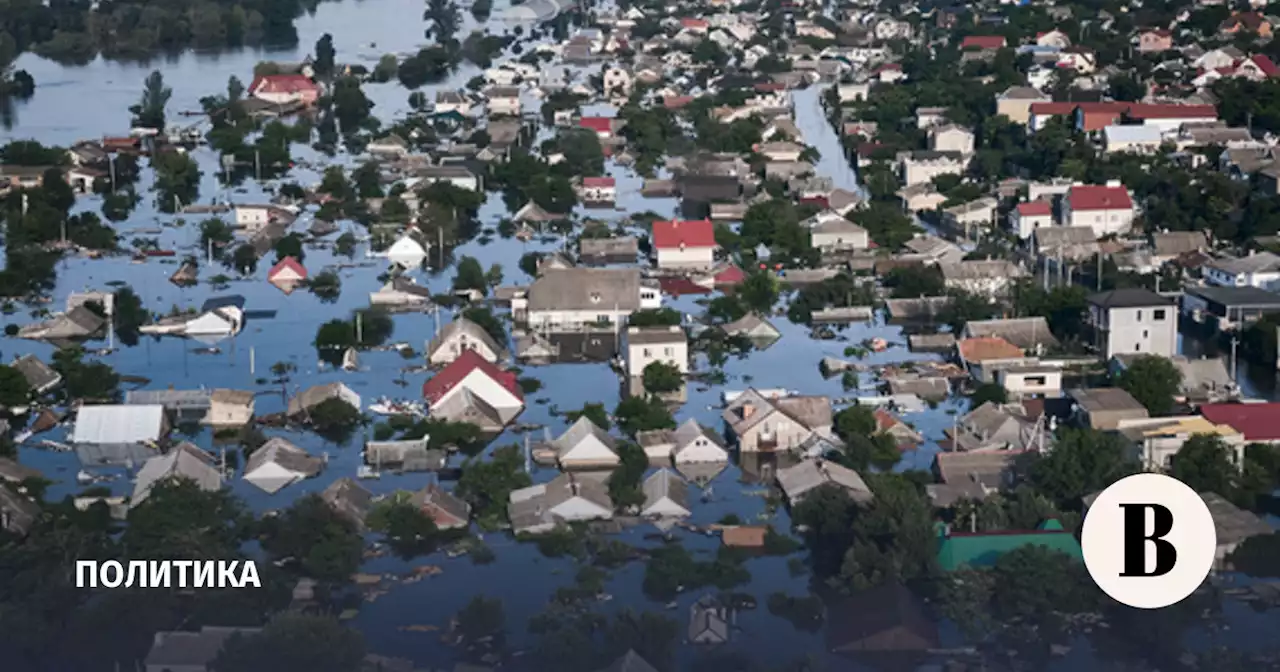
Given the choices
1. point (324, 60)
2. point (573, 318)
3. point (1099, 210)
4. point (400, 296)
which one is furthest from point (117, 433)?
point (324, 60)

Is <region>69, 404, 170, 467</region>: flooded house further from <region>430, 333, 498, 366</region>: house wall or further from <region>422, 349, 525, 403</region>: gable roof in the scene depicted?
<region>430, 333, 498, 366</region>: house wall

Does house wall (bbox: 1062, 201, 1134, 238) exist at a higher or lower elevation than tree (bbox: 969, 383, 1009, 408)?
higher

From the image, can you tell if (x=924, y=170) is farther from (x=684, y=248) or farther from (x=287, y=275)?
(x=287, y=275)

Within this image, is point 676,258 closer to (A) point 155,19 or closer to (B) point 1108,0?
(B) point 1108,0

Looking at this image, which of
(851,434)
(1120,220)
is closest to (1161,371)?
(851,434)

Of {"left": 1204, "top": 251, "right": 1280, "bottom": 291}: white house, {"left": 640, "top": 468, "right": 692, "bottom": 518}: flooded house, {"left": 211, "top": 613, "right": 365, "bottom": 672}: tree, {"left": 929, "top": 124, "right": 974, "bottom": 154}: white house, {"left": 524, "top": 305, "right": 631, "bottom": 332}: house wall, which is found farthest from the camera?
{"left": 929, "top": 124, "right": 974, "bottom": 154}: white house

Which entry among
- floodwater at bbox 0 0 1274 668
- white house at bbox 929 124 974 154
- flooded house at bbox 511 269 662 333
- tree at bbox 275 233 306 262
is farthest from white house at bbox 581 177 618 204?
flooded house at bbox 511 269 662 333

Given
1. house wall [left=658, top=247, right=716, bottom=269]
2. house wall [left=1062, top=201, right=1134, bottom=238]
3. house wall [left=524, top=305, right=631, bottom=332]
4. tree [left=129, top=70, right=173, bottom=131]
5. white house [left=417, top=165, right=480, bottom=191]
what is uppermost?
tree [left=129, top=70, right=173, bottom=131]
